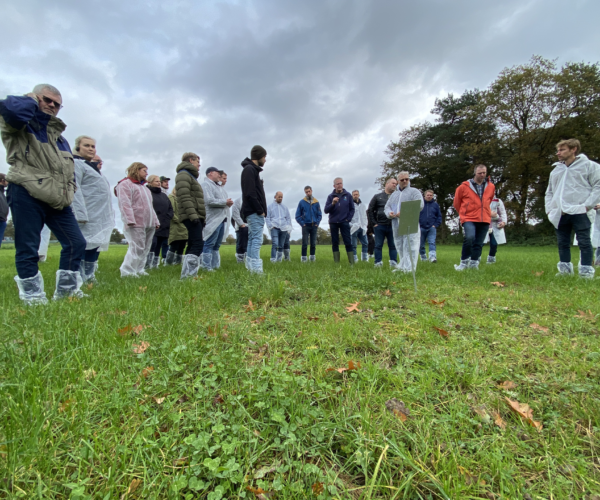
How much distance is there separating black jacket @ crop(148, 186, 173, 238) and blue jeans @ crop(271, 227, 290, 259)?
332cm

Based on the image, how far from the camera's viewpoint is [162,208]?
23.3 ft

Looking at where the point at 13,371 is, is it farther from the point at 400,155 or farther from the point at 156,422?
the point at 400,155

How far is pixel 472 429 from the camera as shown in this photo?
4.60 feet

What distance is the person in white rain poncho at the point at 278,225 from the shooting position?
957cm

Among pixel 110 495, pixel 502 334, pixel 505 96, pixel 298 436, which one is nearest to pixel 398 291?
pixel 502 334

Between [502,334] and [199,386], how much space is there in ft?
8.28

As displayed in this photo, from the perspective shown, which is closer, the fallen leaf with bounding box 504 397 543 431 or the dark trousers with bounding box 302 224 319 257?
the fallen leaf with bounding box 504 397 543 431

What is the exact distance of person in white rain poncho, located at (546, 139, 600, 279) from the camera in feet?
15.7

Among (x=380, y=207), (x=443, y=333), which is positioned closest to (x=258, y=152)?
(x=380, y=207)

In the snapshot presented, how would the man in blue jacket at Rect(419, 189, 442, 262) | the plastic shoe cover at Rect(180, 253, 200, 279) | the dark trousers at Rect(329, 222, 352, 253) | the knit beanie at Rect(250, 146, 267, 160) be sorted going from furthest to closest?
1. the man in blue jacket at Rect(419, 189, 442, 262)
2. the dark trousers at Rect(329, 222, 352, 253)
3. the knit beanie at Rect(250, 146, 267, 160)
4. the plastic shoe cover at Rect(180, 253, 200, 279)

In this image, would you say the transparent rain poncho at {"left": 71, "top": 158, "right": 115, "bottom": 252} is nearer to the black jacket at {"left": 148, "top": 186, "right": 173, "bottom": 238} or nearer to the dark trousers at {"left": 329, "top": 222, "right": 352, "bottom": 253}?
the black jacket at {"left": 148, "top": 186, "right": 173, "bottom": 238}

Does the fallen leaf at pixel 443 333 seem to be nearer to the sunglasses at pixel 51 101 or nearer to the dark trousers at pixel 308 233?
the sunglasses at pixel 51 101

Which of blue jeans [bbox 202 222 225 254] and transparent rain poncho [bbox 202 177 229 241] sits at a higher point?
transparent rain poncho [bbox 202 177 229 241]

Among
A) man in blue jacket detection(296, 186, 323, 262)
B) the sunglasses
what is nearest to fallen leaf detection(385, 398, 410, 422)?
the sunglasses
